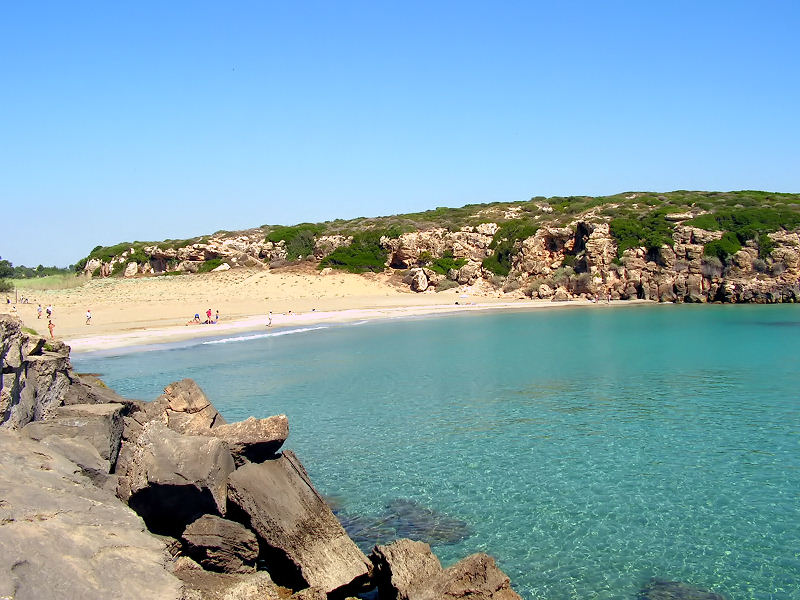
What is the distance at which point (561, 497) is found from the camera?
9.86m

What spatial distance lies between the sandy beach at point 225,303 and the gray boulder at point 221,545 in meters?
24.6

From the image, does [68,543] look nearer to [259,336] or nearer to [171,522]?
[171,522]

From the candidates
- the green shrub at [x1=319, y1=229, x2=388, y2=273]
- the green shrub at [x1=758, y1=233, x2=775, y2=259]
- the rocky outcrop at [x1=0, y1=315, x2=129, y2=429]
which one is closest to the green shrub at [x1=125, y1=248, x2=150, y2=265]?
the green shrub at [x1=319, y1=229, x2=388, y2=273]

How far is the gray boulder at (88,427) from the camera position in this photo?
8.45 m

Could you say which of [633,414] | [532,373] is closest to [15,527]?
[633,414]

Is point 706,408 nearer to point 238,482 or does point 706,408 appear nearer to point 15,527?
point 238,482

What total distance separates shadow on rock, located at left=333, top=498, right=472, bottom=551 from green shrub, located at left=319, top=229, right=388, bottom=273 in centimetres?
4832

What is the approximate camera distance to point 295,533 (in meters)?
7.14

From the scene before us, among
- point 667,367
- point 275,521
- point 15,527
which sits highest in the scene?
point 15,527

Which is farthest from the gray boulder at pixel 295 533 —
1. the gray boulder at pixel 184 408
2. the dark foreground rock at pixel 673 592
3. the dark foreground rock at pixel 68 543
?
the dark foreground rock at pixel 673 592

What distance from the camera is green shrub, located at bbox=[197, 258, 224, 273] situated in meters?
60.9

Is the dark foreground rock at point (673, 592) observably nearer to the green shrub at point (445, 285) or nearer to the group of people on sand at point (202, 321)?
the group of people on sand at point (202, 321)

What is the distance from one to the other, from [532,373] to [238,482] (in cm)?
1507

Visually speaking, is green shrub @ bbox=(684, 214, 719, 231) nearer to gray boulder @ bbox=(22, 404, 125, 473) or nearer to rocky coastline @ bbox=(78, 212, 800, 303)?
rocky coastline @ bbox=(78, 212, 800, 303)
